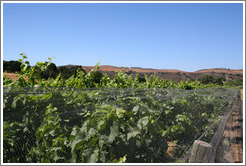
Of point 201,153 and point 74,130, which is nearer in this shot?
point 74,130

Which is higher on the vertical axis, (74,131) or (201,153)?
(74,131)

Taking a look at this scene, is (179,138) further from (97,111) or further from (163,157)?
(97,111)

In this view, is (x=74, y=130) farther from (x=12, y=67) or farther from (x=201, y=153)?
(x=12, y=67)

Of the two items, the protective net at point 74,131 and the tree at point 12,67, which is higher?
the tree at point 12,67

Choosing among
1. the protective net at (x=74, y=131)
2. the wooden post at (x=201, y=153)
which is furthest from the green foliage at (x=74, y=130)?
the wooden post at (x=201, y=153)

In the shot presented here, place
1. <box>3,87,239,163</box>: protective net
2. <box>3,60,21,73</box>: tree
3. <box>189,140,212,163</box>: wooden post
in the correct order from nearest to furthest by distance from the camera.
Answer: <box>3,87,239,163</box>: protective net < <box>189,140,212,163</box>: wooden post < <box>3,60,21,73</box>: tree

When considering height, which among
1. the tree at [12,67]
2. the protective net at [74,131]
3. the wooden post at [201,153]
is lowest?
the wooden post at [201,153]

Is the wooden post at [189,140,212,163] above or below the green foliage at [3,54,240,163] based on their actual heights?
below

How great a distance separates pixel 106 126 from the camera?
4.88 feet

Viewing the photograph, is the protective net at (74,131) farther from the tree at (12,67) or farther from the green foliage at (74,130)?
the tree at (12,67)

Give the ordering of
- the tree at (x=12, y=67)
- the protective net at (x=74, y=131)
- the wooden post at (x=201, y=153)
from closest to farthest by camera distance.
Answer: the protective net at (x=74, y=131) < the wooden post at (x=201, y=153) < the tree at (x=12, y=67)

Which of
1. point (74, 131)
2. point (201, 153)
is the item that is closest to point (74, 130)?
point (74, 131)

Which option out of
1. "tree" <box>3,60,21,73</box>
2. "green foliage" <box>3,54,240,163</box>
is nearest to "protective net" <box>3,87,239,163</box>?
"green foliage" <box>3,54,240,163</box>

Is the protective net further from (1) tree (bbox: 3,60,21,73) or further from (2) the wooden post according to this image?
(1) tree (bbox: 3,60,21,73)
